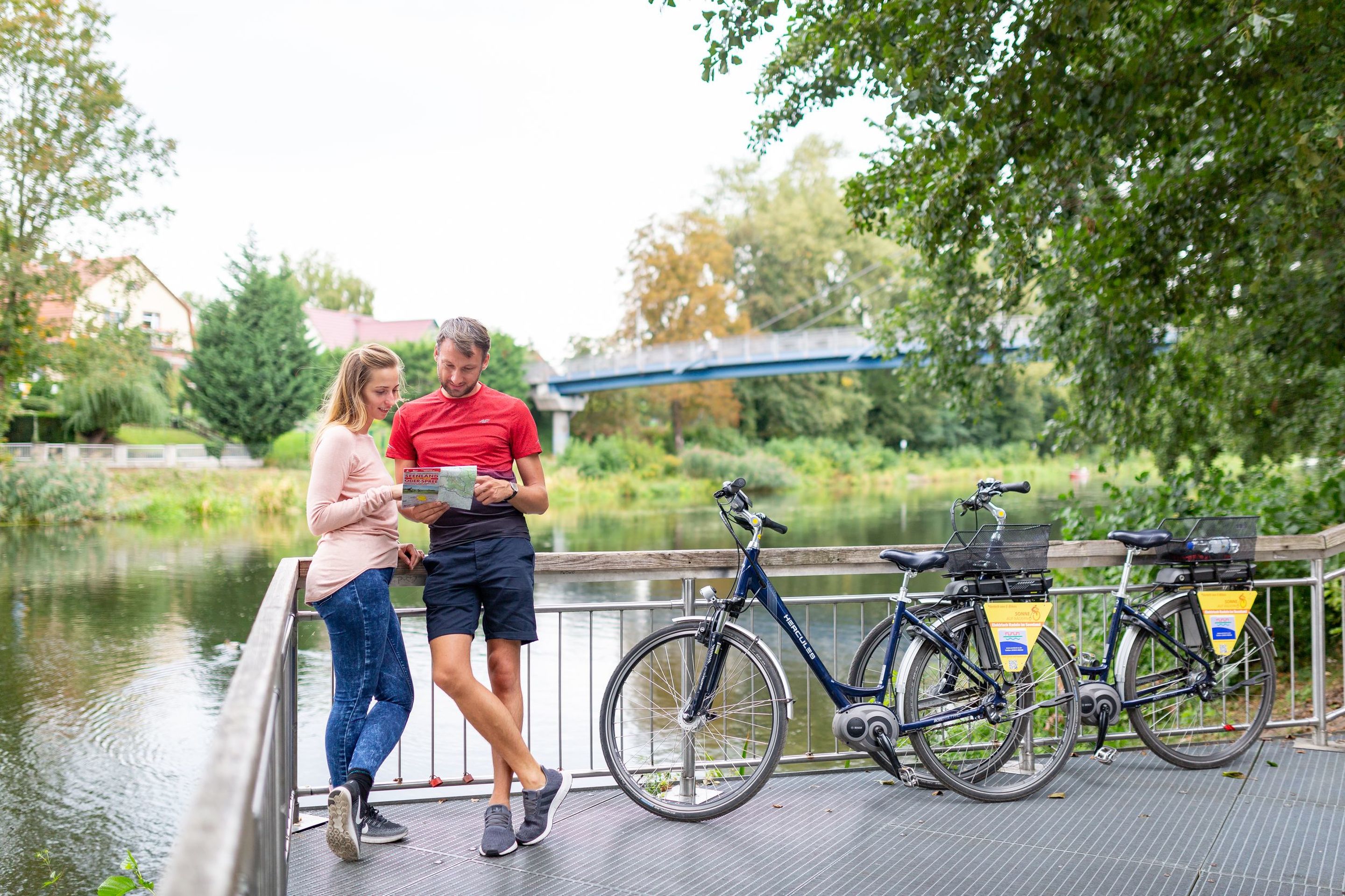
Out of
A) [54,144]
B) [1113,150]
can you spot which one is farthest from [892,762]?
[54,144]

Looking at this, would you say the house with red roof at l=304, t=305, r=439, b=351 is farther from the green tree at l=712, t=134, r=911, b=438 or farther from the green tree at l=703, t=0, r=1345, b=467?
the green tree at l=703, t=0, r=1345, b=467

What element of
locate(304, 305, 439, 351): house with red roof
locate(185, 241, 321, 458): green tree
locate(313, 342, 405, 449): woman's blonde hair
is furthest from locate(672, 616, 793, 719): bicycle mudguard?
locate(304, 305, 439, 351): house with red roof

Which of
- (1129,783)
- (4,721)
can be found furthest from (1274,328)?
(4,721)

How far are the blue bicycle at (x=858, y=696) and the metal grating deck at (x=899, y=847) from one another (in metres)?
0.12

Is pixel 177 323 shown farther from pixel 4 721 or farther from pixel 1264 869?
pixel 1264 869

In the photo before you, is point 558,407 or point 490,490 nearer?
point 490,490

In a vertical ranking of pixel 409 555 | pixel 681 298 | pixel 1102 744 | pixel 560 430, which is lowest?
pixel 1102 744

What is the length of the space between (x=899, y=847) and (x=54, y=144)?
23.1 meters

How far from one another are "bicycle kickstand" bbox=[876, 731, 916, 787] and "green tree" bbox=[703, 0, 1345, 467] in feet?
9.41

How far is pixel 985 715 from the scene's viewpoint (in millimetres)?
3945

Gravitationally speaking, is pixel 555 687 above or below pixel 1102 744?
below

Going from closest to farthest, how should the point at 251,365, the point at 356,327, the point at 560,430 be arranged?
the point at 251,365
the point at 560,430
the point at 356,327

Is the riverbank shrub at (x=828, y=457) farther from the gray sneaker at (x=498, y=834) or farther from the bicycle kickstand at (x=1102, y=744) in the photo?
the gray sneaker at (x=498, y=834)

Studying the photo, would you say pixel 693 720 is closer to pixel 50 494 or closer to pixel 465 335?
pixel 465 335
